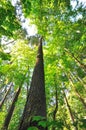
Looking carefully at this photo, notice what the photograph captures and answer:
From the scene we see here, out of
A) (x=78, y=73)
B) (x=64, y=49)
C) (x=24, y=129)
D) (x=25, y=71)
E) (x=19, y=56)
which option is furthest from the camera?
(x=78, y=73)

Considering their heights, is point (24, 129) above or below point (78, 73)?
below

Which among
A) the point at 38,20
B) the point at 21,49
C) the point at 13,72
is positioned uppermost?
the point at 21,49

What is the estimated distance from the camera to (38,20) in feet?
43.2

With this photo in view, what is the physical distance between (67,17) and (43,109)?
917 cm

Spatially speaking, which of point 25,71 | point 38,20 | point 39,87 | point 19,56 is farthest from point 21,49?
point 39,87

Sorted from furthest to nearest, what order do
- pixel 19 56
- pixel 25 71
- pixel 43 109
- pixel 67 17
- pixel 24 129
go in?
1. pixel 19 56
2. pixel 25 71
3. pixel 67 17
4. pixel 43 109
5. pixel 24 129

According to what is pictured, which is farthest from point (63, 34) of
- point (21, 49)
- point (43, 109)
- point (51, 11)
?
point (43, 109)

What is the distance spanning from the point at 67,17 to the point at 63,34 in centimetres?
128

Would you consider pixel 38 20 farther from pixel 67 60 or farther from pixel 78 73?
pixel 78 73

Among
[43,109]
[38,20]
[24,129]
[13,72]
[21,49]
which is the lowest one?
[24,129]

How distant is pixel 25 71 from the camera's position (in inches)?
614

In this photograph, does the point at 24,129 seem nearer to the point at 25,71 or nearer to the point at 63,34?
the point at 63,34

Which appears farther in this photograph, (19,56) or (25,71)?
(19,56)

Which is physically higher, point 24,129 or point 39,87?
point 39,87
